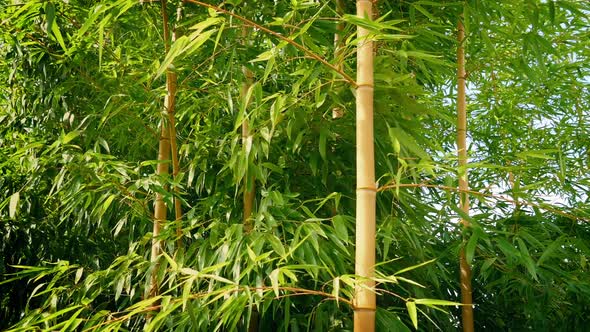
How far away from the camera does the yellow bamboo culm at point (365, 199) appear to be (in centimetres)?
191

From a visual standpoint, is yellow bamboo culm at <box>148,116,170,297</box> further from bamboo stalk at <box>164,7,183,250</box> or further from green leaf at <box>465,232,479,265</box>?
green leaf at <box>465,232,479,265</box>

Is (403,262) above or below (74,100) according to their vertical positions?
below

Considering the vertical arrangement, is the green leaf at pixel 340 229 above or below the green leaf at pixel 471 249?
above

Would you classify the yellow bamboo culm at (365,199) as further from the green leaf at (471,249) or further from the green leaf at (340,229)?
→ the green leaf at (471,249)

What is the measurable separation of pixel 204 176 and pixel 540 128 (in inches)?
95.3

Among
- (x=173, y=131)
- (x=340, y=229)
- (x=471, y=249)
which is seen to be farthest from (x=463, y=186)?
(x=173, y=131)

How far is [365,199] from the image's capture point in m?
1.95

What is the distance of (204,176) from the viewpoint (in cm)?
278

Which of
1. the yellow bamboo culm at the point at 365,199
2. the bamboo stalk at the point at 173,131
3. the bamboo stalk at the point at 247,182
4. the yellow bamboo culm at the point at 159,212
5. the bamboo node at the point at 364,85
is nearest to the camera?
the yellow bamboo culm at the point at 365,199

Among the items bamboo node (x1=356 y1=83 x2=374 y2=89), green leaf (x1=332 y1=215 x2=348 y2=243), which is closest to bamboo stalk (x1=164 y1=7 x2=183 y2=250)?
green leaf (x1=332 y1=215 x2=348 y2=243)

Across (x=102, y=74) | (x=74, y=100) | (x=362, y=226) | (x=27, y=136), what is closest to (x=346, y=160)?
(x=362, y=226)

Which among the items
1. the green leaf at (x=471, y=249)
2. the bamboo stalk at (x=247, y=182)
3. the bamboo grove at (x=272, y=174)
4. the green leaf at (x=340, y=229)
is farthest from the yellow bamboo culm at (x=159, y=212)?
the green leaf at (x=471, y=249)

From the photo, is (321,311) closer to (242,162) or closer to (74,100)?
(242,162)

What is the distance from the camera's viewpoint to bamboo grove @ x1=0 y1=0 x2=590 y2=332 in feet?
6.86
